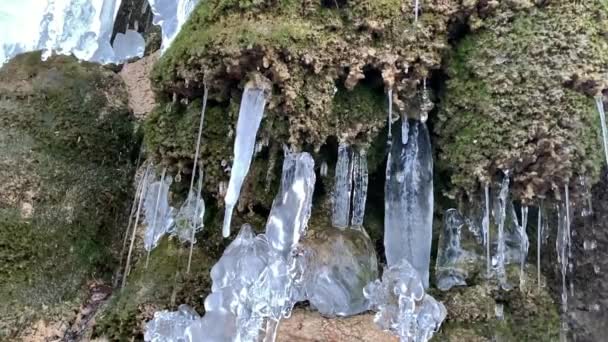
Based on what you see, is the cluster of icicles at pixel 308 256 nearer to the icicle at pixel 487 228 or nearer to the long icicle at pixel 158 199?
the long icicle at pixel 158 199

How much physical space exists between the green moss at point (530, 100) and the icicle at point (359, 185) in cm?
58

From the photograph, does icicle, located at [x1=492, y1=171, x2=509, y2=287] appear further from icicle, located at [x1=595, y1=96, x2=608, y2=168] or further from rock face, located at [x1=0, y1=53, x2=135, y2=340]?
rock face, located at [x1=0, y1=53, x2=135, y2=340]

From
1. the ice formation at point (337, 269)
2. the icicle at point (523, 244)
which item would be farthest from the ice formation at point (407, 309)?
the icicle at point (523, 244)

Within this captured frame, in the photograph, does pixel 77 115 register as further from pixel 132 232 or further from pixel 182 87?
pixel 182 87

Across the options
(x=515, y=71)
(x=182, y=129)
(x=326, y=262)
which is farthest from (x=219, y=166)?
(x=515, y=71)

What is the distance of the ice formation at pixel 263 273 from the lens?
149 inches

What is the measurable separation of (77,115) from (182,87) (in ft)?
5.31

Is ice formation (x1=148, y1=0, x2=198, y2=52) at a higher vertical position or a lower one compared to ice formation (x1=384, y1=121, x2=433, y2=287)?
higher

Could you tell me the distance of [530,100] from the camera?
3939 mm

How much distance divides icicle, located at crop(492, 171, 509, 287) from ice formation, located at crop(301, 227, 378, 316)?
31.7 inches

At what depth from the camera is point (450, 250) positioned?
171 inches

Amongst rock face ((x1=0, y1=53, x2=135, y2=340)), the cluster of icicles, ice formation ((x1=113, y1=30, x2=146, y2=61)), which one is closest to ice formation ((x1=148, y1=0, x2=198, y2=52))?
rock face ((x1=0, y1=53, x2=135, y2=340))

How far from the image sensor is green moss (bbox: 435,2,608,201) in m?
3.90

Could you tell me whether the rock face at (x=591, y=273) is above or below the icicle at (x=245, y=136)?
below
